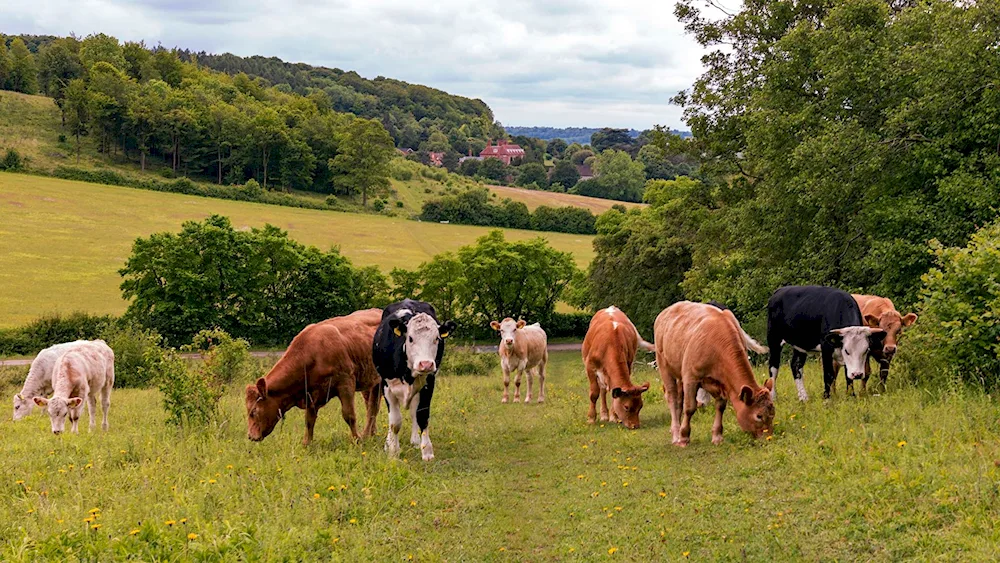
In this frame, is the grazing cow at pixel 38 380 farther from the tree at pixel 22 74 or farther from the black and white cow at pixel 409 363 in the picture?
the tree at pixel 22 74

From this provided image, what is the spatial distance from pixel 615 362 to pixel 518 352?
22.7ft

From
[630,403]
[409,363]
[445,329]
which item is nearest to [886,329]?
[630,403]

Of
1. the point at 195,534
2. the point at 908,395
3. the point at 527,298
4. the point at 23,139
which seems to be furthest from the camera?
the point at 23,139

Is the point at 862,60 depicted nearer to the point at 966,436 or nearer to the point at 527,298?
the point at 966,436

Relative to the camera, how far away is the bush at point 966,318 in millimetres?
10617

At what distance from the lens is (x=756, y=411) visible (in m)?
11.1

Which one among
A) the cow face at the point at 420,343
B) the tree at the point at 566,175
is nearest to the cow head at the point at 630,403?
the cow face at the point at 420,343

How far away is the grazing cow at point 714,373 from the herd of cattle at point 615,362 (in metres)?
0.02

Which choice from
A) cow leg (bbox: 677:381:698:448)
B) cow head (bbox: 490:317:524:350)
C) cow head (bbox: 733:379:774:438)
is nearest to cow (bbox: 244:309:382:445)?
cow leg (bbox: 677:381:698:448)

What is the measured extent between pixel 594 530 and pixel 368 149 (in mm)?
110789

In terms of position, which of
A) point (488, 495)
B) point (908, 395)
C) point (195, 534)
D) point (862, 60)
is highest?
point (862, 60)

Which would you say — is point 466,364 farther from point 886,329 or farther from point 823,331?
point 886,329

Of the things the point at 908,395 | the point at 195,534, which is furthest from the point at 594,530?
the point at 908,395

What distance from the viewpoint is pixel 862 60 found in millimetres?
21125
